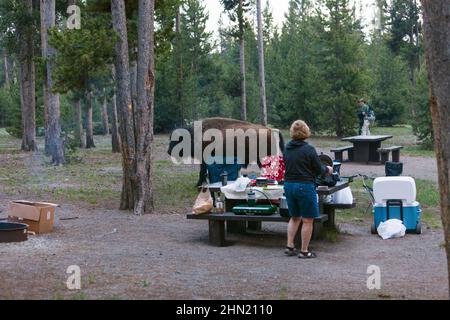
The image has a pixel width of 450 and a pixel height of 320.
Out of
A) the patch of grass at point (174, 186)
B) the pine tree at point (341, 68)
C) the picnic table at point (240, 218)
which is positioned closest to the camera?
the picnic table at point (240, 218)

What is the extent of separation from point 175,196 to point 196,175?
15.0 feet

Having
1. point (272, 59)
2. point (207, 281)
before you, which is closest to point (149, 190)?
point (207, 281)

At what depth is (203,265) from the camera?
28.6ft

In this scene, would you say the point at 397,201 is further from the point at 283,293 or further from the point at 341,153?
the point at 341,153

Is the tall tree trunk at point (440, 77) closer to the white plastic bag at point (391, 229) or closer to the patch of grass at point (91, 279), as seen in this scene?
the patch of grass at point (91, 279)

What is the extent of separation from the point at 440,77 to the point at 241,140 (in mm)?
11197

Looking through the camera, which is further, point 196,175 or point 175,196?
point 196,175

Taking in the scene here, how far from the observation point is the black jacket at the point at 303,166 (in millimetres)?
9188

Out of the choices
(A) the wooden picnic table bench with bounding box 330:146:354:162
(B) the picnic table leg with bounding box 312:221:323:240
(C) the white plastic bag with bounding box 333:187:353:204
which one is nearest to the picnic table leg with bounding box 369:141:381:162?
(A) the wooden picnic table bench with bounding box 330:146:354:162

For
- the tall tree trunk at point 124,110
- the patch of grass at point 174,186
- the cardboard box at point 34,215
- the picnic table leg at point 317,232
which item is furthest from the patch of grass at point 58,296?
the patch of grass at point 174,186

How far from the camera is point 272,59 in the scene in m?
55.4

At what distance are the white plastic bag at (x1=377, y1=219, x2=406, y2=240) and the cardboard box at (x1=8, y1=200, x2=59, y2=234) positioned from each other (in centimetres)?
503

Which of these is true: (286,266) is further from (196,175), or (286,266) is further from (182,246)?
(196,175)

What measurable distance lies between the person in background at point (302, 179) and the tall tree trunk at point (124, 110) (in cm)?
531
